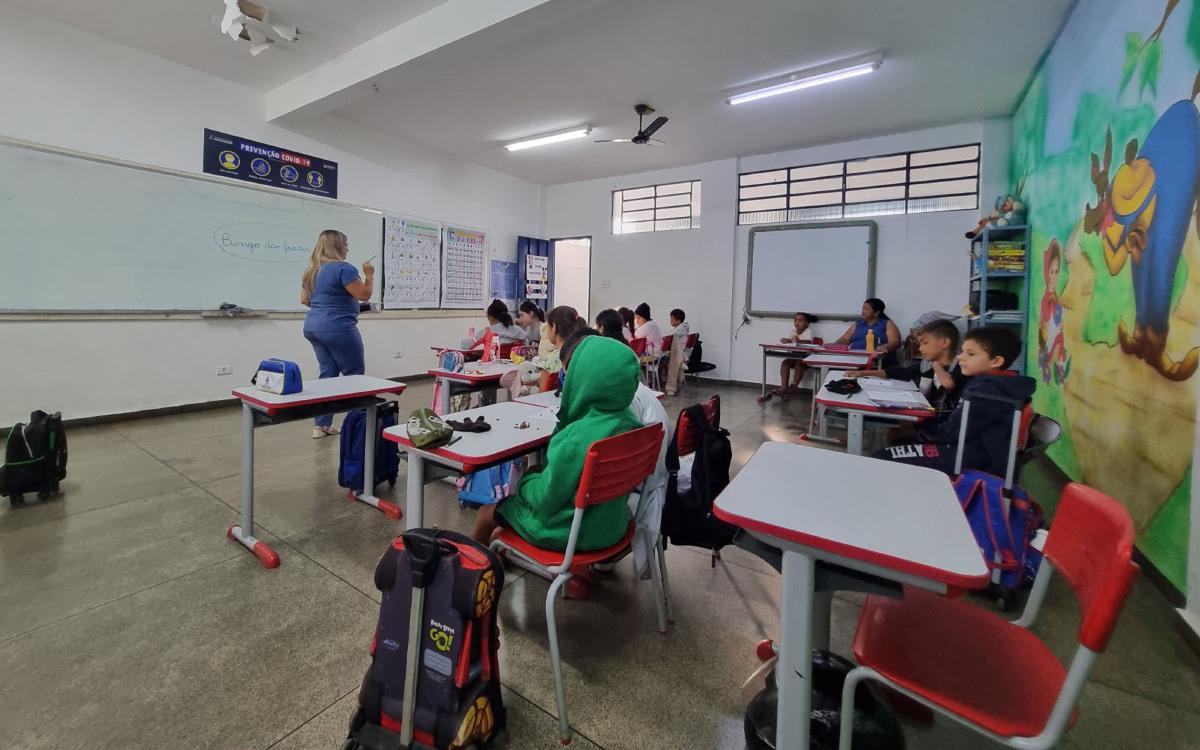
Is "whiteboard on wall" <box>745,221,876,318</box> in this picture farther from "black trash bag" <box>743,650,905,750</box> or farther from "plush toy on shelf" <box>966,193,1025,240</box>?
"black trash bag" <box>743,650,905,750</box>

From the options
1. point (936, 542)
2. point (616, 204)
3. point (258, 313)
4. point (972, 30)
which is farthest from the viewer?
point (616, 204)

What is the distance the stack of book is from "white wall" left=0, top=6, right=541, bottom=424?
6.48m

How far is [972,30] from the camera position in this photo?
3.74 meters

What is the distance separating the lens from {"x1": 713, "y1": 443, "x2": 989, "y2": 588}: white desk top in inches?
33.5

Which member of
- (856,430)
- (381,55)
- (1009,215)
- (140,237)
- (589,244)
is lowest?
(856,430)

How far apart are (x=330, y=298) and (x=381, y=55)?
2038 mm

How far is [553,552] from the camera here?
149 cm

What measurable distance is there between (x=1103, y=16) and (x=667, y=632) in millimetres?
4186

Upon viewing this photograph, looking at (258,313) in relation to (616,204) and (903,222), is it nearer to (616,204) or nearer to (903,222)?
(616,204)

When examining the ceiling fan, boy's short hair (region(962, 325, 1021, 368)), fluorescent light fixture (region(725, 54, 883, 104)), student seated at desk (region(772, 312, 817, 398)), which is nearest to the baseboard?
the ceiling fan

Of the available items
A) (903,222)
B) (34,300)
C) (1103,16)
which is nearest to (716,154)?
(903,222)

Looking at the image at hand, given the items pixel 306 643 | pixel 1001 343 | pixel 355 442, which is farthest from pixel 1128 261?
pixel 355 442

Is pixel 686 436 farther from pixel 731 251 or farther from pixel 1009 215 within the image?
pixel 731 251

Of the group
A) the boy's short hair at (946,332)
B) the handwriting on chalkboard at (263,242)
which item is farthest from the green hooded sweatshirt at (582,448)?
the handwriting on chalkboard at (263,242)
